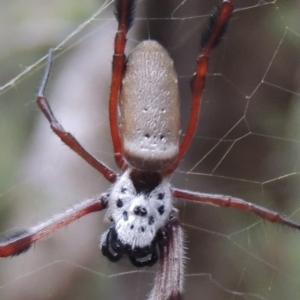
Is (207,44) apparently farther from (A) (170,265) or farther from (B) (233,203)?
(A) (170,265)

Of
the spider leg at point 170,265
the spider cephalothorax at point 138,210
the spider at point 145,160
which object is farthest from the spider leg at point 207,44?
the spider leg at point 170,265

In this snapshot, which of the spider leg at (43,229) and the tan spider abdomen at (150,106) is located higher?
the tan spider abdomen at (150,106)

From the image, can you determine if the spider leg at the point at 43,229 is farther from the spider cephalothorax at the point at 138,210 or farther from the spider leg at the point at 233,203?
the spider leg at the point at 233,203

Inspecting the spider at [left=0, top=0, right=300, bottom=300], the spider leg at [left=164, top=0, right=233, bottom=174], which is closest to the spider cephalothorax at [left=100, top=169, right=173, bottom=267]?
the spider at [left=0, top=0, right=300, bottom=300]

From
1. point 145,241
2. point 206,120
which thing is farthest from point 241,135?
point 145,241

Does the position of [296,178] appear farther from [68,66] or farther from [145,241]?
[68,66]

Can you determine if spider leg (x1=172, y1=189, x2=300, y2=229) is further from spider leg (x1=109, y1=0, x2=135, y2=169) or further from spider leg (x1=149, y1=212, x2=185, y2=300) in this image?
spider leg (x1=109, y1=0, x2=135, y2=169)

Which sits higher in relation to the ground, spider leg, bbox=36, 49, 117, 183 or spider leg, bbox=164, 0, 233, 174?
spider leg, bbox=164, 0, 233, 174
